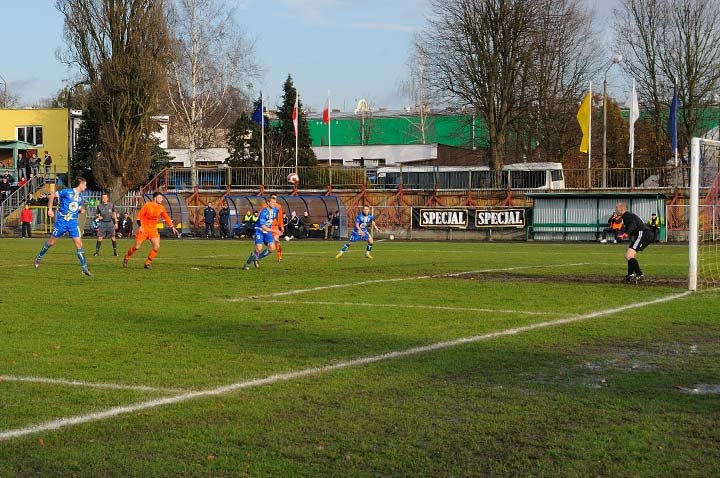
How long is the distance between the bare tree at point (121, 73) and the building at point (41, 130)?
12.4 meters

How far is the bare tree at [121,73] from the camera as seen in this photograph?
53594 mm

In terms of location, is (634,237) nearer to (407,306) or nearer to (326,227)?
(407,306)

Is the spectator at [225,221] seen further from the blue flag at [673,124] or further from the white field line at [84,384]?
the white field line at [84,384]

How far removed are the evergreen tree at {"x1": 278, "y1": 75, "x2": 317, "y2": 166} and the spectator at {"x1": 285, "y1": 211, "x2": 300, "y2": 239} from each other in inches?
841

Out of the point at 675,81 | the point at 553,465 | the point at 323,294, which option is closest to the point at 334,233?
the point at 675,81

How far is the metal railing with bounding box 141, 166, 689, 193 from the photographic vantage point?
50.8m

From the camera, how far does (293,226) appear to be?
160ft

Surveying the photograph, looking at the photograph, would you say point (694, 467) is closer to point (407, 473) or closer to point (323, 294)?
point (407, 473)

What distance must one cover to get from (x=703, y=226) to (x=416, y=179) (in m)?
29.4

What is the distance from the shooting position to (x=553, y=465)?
5.98 m

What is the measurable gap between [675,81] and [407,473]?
5304cm

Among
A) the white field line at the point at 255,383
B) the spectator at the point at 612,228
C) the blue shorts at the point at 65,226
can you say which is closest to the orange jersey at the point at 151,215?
the blue shorts at the point at 65,226

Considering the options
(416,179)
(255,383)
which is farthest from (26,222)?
(255,383)

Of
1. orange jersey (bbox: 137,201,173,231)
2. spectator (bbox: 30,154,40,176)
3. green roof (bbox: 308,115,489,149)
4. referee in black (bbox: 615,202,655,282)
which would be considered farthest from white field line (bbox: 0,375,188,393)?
green roof (bbox: 308,115,489,149)
